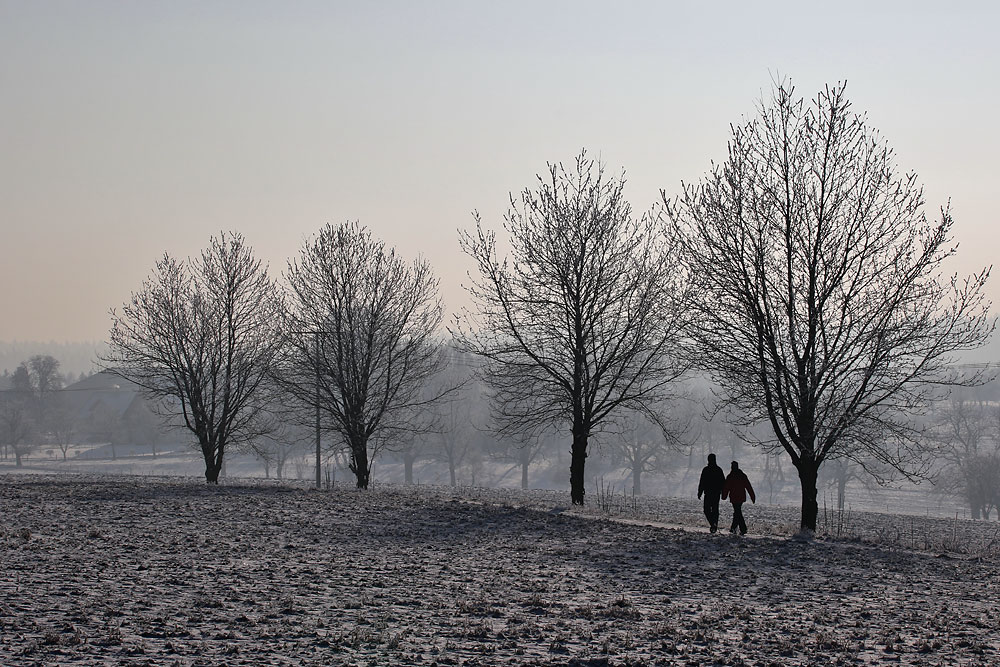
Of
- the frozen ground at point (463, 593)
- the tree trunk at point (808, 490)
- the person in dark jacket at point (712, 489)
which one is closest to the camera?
the frozen ground at point (463, 593)

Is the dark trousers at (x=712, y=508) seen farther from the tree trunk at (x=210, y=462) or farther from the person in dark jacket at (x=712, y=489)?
the tree trunk at (x=210, y=462)

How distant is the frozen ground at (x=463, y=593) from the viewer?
7.80 m

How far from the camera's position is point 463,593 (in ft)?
34.6

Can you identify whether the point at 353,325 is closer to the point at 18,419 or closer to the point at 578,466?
the point at 578,466

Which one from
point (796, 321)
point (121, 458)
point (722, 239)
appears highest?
point (722, 239)

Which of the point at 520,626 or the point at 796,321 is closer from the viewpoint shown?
the point at 520,626

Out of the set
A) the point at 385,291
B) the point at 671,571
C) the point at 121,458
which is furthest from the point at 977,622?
the point at 121,458

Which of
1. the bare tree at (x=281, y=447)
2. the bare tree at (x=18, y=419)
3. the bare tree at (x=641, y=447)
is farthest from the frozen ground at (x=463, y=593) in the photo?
the bare tree at (x=18, y=419)

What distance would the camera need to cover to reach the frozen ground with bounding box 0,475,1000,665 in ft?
25.6

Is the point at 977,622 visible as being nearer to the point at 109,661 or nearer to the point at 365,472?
the point at 109,661

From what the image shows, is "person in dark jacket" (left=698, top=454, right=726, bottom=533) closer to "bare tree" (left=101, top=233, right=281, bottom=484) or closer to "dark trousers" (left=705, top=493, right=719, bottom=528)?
"dark trousers" (left=705, top=493, right=719, bottom=528)

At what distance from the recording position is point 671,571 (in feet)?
41.9

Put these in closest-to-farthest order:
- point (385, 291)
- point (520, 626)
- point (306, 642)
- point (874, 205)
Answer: point (306, 642) < point (520, 626) < point (874, 205) < point (385, 291)

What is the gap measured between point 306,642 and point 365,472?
23947 mm
